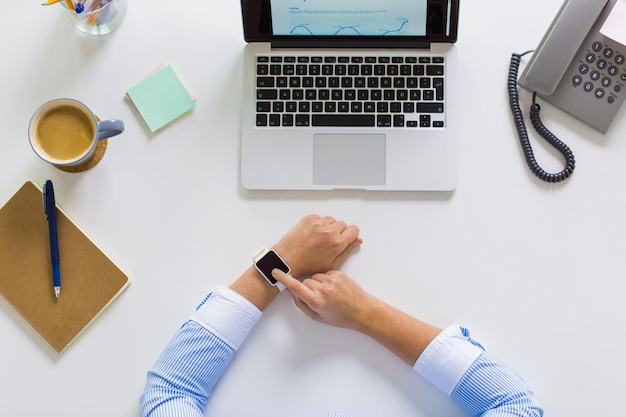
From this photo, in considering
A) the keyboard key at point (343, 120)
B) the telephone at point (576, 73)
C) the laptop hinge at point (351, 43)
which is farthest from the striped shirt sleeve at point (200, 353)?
the telephone at point (576, 73)

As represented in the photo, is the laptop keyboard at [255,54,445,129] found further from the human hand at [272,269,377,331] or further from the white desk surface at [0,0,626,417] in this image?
the human hand at [272,269,377,331]

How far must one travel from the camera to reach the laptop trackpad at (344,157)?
1034 mm

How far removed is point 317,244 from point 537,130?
41 centimetres

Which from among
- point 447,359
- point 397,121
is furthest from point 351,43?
point 447,359

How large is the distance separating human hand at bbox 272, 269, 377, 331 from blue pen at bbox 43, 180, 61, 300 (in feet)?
1.16

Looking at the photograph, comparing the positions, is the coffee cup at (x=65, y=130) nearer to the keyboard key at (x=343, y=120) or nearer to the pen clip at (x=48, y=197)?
the pen clip at (x=48, y=197)

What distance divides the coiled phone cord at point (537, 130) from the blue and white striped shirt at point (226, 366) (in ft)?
0.96

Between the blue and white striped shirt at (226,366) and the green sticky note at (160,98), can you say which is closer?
the blue and white striped shirt at (226,366)

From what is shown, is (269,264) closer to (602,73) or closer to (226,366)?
(226,366)

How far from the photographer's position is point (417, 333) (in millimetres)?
980

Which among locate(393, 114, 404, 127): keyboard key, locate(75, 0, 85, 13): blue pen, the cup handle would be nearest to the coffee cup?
the cup handle

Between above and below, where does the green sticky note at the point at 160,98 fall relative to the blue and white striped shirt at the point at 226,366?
above

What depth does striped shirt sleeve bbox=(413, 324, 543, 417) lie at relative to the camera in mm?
942

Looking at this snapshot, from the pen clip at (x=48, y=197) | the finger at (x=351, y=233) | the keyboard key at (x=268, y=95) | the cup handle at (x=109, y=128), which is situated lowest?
the finger at (x=351, y=233)
